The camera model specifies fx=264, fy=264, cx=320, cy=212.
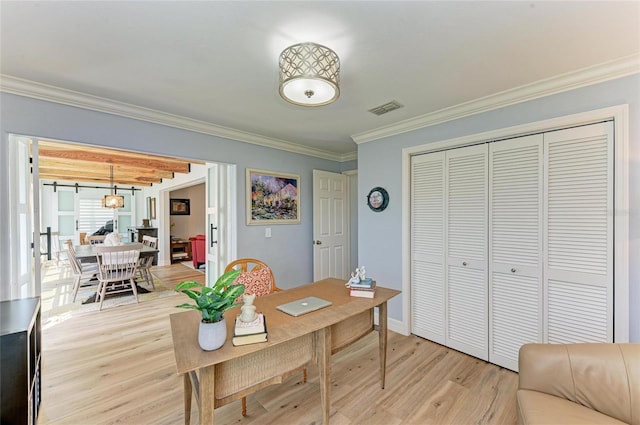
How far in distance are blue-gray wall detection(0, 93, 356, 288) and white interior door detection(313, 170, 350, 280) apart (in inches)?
5.4

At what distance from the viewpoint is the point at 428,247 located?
9.22ft

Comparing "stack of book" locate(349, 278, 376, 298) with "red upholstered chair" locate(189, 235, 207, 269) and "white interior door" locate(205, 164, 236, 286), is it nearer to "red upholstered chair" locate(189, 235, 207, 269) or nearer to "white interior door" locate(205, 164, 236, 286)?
"white interior door" locate(205, 164, 236, 286)

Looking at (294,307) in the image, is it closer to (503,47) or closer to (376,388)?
(376,388)

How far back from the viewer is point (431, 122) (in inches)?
107

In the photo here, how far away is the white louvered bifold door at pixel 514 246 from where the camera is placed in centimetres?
213

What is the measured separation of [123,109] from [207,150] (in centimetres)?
83

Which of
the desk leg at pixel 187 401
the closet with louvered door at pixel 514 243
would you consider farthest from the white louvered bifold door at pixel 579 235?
the desk leg at pixel 187 401

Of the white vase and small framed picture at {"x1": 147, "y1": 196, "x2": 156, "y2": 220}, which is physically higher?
small framed picture at {"x1": 147, "y1": 196, "x2": 156, "y2": 220}

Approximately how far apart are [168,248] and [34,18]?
6.50 meters

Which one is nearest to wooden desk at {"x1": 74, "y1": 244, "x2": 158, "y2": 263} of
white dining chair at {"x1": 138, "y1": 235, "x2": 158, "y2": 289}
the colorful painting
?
white dining chair at {"x1": 138, "y1": 235, "x2": 158, "y2": 289}

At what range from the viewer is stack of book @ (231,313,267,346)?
1219mm

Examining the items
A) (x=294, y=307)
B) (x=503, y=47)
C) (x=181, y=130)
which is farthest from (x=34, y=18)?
(x=503, y=47)

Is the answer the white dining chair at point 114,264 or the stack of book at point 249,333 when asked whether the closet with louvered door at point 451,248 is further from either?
the white dining chair at point 114,264

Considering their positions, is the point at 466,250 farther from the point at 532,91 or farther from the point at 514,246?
the point at 532,91
